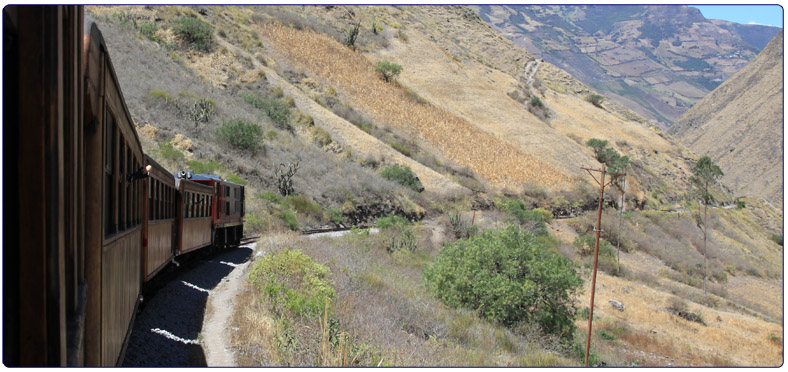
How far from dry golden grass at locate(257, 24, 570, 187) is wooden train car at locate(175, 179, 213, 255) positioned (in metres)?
39.5

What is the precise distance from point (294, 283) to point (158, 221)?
10.5ft

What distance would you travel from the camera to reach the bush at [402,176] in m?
43.4

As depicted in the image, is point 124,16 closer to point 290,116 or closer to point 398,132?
point 290,116

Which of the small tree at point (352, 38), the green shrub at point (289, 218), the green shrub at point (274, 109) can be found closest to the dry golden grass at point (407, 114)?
the small tree at point (352, 38)

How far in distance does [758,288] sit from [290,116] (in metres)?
35.5

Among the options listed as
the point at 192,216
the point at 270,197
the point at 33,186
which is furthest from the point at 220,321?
the point at 270,197

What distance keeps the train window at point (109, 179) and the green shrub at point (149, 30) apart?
4738cm

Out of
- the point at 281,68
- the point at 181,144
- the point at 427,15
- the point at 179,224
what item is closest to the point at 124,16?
the point at 281,68

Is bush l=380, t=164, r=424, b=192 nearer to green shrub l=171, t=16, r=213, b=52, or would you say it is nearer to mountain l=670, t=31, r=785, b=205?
green shrub l=171, t=16, r=213, b=52

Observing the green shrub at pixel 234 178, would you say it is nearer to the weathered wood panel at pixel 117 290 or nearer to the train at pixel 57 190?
the weathered wood panel at pixel 117 290

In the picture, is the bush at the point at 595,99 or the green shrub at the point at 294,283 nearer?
the green shrub at the point at 294,283

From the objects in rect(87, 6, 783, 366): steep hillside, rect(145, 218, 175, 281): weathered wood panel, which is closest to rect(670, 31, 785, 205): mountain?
rect(87, 6, 783, 366): steep hillside

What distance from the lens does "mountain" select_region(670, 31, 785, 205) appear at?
115 metres

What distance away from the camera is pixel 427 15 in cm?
10412
